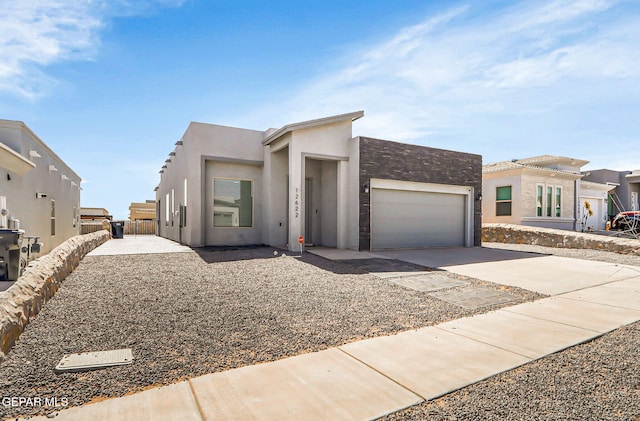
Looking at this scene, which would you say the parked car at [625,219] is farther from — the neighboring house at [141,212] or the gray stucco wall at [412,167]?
the neighboring house at [141,212]

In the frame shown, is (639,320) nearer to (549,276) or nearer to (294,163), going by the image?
(549,276)

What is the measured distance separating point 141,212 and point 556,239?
115 ft

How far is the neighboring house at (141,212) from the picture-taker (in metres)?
33.2

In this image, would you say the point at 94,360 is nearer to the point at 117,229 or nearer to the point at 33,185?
the point at 33,185

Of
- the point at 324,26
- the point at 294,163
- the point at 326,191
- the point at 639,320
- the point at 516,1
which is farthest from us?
the point at 326,191

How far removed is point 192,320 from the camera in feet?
14.7

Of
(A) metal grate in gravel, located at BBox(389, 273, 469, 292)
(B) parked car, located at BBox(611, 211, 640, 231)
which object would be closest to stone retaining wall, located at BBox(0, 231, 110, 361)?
(A) metal grate in gravel, located at BBox(389, 273, 469, 292)

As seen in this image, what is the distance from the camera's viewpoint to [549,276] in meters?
8.07

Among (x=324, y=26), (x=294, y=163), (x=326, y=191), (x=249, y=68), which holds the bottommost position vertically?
(x=326, y=191)

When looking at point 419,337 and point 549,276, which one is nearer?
point 419,337

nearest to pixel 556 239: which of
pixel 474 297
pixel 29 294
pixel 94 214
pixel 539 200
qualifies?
pixel 539 200

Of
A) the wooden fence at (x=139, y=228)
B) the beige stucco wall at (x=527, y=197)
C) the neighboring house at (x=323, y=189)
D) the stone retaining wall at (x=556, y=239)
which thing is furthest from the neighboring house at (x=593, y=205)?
the wooden fence at (x=139, y=228)

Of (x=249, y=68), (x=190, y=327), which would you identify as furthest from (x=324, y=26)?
(x=190, y=327)

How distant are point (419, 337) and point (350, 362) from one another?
3.97 feet
